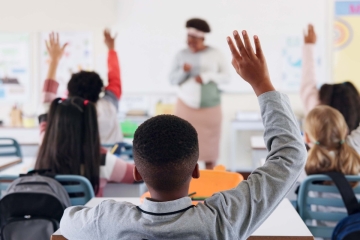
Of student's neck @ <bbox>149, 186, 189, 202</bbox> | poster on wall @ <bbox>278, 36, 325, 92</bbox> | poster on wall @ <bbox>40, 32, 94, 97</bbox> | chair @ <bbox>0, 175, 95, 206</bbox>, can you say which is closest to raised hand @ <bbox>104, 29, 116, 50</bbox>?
chair @ <bbox>0, 175, 95, 206</bbox>

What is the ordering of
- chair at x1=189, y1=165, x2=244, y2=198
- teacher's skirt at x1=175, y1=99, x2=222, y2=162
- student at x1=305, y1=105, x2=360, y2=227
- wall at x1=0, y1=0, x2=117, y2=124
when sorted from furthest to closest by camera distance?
wall at x1=0, y1=0, x2=117, y2=124, teacher's skirt at x1=175, y1=99, x2=222, y2=162, student at x1=305, y1=105, x2=360, y2=227, chair at x1=189, y1=165, x2=244, y2=198

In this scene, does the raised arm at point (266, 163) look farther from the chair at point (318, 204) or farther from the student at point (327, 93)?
the student at point (327, 93)

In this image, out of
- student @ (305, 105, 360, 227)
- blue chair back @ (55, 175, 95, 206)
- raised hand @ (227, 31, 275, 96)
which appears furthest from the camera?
student @ (305, 105, 360, 227)

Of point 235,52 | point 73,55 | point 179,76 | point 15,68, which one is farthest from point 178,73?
point 235,52

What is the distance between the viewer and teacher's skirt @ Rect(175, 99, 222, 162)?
4.40 meters

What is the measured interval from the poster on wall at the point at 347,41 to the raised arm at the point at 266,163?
16.9 feet

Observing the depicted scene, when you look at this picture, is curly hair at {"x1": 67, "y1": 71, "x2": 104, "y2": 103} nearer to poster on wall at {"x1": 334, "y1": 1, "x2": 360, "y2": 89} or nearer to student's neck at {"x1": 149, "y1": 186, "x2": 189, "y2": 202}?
student's neck at {"x1": 149, "y1": 186, "x2": 189, "y2": 202}

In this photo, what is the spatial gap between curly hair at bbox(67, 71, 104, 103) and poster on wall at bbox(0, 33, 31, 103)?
352cm

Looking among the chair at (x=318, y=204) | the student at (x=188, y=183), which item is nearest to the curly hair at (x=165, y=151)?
the student at (x=188, y=183)

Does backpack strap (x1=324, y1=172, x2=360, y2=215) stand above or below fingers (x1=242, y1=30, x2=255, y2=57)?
below

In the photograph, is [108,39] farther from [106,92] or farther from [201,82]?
[201,82]

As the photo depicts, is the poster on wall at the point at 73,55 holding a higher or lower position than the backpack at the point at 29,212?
higher

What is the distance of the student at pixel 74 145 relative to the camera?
206 cm

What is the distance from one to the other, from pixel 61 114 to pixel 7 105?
14.5 ft
